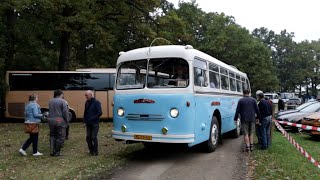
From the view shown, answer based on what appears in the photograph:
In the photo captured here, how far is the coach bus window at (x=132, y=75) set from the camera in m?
10.5

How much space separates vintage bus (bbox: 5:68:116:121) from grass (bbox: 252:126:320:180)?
12561 millimetres

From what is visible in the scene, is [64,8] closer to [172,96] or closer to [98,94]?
[98,94]

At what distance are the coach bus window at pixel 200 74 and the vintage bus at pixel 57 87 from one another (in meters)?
13.1

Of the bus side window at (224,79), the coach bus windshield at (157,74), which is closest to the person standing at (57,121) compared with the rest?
the coach bus windshield at (157,74)

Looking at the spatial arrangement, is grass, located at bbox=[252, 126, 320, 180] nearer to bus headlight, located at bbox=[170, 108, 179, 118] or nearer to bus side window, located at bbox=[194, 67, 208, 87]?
bus headlight, located at bbox=[170, 108, 179, 118]

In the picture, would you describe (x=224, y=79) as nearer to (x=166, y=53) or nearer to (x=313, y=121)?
(x=166, y=53)

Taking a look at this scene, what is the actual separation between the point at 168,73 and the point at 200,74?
3.53ft

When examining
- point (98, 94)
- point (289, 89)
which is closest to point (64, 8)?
point (98, 94)

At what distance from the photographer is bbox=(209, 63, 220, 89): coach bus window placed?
11.9 m

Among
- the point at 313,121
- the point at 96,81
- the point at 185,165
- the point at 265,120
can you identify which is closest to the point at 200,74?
the point at 185,165

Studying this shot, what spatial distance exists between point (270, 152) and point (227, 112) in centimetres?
266

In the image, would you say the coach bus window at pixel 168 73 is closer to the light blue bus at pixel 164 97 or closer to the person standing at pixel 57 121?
the light blue bus at pixel 164 97

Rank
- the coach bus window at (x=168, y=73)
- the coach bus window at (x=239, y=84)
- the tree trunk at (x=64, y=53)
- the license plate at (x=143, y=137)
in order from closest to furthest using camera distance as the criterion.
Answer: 1. the license plate at (x=143, y=137)
2. the coach bus window at (x=168, y=73)
3. the coach bus window at (x=239, y=84)
4. the tree trunk at (x=64, y=53)

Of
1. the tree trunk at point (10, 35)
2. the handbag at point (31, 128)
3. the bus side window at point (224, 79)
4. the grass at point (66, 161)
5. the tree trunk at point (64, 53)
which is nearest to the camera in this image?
the grass at point (66, 161)
